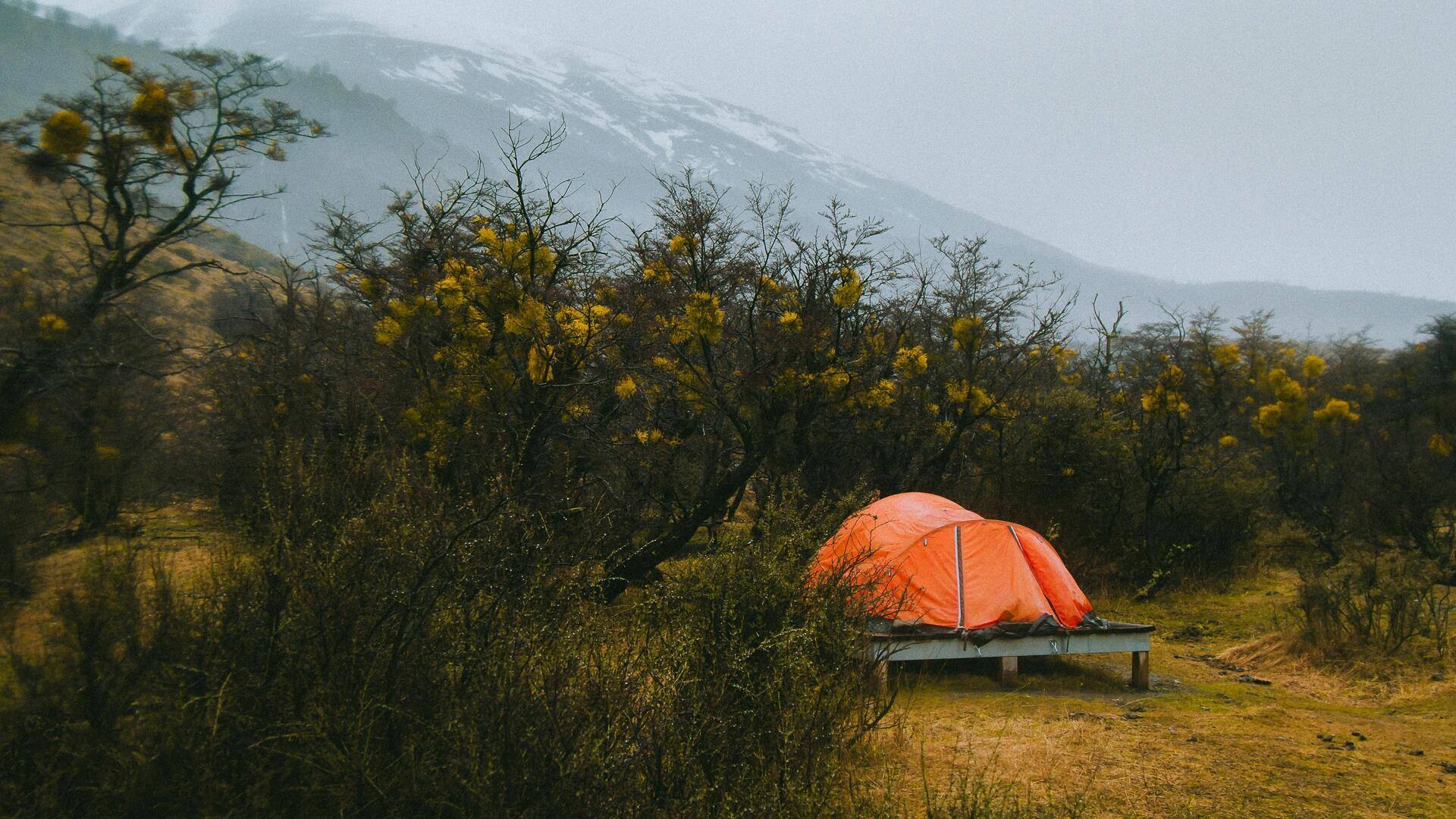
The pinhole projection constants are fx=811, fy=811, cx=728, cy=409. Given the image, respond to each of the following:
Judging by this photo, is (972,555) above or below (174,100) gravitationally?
below

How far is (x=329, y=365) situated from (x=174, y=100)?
4661 millimetres

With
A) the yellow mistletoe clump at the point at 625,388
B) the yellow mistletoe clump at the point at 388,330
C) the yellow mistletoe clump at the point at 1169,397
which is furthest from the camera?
the yellow mistletoe clump at the point at 1169,397

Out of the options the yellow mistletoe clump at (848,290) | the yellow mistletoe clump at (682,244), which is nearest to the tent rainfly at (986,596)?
the yellow mistletoe clump at (848,290)

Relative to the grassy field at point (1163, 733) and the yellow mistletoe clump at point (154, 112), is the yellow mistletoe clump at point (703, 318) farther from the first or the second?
the yellow mistletoe clump at point (154, 112)

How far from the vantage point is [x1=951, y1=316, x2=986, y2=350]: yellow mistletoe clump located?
12.8 m

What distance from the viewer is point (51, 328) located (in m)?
6.29

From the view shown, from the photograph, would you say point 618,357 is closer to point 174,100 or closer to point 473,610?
point 174,100

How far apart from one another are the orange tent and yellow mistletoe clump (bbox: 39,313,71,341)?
6.42m

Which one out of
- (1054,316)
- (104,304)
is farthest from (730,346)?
(104,304)

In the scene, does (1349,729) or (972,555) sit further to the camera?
(972,555)

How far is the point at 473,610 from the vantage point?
377cm

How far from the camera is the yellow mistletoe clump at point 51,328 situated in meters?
6.25

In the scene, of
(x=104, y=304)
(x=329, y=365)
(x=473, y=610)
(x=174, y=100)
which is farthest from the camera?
(x=329, y=365)

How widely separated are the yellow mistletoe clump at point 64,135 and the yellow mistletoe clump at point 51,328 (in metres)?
1.27
